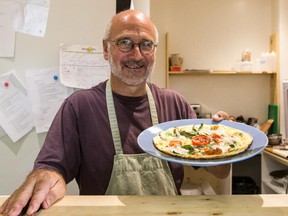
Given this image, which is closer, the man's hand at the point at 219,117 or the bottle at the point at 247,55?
the man's hand at the point at 219,117

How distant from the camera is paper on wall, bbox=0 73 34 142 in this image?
4.55 feet

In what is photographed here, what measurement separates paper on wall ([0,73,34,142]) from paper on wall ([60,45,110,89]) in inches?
8.7

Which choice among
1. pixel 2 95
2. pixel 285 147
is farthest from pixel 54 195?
pixel 285 147

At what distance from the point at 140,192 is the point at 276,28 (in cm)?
276

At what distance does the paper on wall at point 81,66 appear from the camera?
4.63ft

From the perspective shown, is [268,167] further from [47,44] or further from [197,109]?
[47,44]

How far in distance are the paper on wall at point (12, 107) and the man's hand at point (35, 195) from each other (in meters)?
0.62

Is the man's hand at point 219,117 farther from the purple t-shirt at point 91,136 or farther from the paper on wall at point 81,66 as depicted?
the paper on wall at point 81,66

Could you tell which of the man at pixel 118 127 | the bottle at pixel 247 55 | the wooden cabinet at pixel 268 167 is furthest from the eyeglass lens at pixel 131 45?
the bottle at pixel 247 55

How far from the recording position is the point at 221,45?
129 inches

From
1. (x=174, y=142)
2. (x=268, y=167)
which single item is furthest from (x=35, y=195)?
(x=268, y=167)

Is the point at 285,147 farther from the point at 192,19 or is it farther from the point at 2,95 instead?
the point at 2,95

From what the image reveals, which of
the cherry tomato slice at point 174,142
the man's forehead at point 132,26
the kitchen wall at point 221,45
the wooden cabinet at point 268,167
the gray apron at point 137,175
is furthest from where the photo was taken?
the kitchen wall at point 221,45

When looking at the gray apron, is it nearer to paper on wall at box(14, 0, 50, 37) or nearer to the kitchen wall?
paper on wall at box(14, 0, 50, 37)
